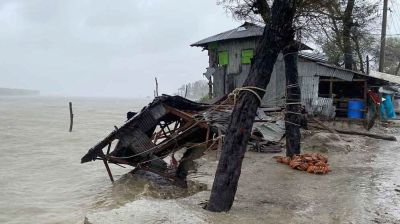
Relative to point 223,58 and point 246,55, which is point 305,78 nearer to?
point 246,55

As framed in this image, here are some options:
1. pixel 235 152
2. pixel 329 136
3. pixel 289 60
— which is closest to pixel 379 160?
pixel 329 136

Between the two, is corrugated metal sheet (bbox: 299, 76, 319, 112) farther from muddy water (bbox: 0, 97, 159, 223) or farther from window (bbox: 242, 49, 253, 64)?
muddy water (bbox: 0, 97, 159, 223)

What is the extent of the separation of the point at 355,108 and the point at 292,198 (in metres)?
15.9

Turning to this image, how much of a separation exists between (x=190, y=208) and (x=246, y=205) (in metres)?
1.19

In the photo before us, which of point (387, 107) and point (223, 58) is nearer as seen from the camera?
point (223, 58)

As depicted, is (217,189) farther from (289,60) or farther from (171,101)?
(289,60)

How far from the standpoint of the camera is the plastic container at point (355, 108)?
72.3 feet

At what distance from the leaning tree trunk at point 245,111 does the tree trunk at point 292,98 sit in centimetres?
489

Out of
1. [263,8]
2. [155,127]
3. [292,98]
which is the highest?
[263,8]

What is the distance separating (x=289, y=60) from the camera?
465 inches

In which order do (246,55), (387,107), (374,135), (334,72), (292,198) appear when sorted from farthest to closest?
(387,107) < (246,55) < (334,72) < (374,135) < (292,198)

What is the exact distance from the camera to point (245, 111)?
6.59m

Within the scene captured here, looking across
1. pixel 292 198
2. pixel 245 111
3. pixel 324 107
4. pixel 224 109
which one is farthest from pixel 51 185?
pixel 324 107

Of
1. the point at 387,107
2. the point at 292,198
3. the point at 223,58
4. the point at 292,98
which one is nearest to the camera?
the point at 292,198
